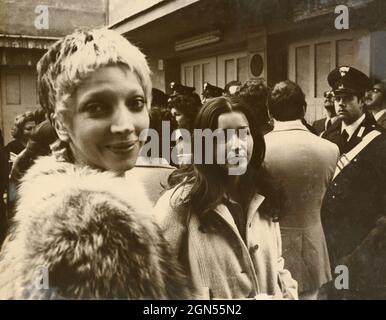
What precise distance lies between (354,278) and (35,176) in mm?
2540

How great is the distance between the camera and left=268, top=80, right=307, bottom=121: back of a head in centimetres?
409

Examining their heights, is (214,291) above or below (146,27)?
below

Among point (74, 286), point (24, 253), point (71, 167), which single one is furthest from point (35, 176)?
point (74, 286)

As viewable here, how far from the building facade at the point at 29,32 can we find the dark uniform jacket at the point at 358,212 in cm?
218

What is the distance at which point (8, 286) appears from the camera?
162 inches

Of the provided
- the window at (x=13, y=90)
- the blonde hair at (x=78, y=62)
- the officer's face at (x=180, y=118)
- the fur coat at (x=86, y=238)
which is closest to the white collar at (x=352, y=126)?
the officer's face at (x=180, y=118)

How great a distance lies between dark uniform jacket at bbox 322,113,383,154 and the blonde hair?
4.55 feet

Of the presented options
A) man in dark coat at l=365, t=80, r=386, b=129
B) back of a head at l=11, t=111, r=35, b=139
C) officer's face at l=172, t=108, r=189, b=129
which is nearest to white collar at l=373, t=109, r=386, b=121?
man in dark coat at l=365, t=80, r=386, b=129

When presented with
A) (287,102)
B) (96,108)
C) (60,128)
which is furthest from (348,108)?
(60,128)

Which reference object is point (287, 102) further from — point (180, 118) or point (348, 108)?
point (180, 118)

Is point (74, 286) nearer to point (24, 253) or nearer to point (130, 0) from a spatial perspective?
point (24, 253)

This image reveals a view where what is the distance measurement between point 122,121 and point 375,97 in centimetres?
188

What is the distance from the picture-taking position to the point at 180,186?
13.3 ft

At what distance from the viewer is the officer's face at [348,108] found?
162 inches
